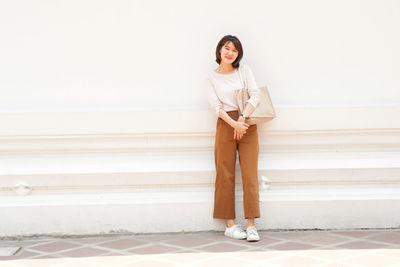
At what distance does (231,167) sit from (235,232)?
57 cm

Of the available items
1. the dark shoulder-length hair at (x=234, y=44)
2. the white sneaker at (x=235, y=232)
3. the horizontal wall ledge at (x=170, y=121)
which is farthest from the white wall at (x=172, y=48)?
the white sneaker at (x=235, y=232)

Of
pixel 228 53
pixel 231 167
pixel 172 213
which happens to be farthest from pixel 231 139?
pixel 172 213

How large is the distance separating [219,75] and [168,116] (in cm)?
60

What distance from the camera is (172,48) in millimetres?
4867

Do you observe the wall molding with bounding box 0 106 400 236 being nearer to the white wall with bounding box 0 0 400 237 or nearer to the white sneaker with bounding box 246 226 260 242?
the white wall with bounding box 0 0 400 237

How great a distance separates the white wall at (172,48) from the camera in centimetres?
484

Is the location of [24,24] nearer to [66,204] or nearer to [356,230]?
[66,204]

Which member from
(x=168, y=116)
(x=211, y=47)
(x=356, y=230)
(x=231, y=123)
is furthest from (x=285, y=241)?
(x=211, y=47)

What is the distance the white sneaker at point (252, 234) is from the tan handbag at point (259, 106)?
91 cm

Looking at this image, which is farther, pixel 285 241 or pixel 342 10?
pixel 342 10

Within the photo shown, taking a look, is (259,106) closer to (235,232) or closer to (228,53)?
(228,53)

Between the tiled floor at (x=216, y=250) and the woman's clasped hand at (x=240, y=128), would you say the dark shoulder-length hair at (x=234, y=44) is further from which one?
the tiled floor at (x=216, y=250)

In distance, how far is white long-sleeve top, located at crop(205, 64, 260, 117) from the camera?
4.65 meters

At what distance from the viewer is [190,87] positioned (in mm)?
4910
